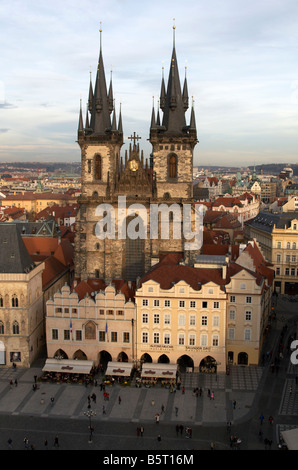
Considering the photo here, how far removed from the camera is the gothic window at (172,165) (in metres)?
73.5

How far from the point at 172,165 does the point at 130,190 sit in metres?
7.31

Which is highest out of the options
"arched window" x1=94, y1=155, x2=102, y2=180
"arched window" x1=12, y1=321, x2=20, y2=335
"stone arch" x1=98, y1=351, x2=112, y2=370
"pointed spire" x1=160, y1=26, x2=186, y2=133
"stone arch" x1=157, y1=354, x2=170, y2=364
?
"pointed spire" x1=160, y1=26, x2=186, y2=133

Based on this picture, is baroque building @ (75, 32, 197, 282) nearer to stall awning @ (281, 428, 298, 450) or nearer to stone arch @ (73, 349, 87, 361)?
stone arch @ (73, 349, 87, 361)

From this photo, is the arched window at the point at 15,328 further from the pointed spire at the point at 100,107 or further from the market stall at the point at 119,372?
the pointed spire at the point at 100,107

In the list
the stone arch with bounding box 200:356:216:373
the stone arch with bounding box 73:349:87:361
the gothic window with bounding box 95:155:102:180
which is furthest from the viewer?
the gothic window with bounding box 95:155:102:180

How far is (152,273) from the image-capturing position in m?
59.7

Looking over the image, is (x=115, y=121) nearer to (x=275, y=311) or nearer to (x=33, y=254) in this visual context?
(x=33, y=254)

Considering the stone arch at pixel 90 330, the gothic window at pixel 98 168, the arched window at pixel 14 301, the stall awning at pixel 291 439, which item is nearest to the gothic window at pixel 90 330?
the stone arch at pixel 90 330

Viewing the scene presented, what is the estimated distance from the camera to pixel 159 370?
54.9 m

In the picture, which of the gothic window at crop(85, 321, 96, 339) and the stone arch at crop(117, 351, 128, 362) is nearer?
the gothic window at crop(85, 321, 96, 339)
